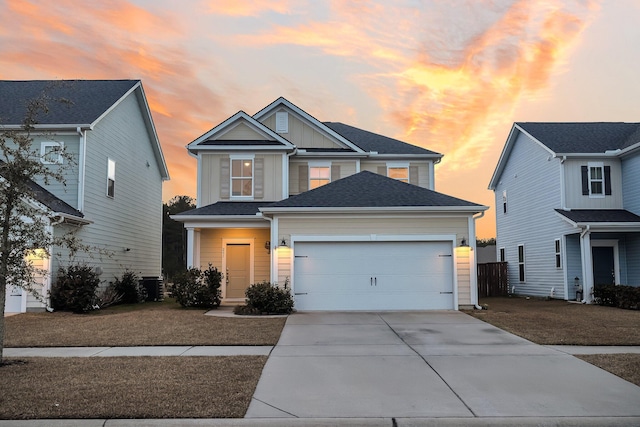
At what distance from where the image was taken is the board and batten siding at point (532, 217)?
21.9m

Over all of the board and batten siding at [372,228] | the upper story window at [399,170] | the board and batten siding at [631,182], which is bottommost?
the board and batten siding at [372,228]

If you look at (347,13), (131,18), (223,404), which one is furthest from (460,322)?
(131,18)

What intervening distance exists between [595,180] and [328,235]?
1245 cm

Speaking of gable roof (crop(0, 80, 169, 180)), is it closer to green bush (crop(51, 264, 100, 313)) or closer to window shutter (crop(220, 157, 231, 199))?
window shutter (crop(220, 157, 231, 199))

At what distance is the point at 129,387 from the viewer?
22.0 ft

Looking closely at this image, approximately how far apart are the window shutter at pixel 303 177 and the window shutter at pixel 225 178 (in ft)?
9.79

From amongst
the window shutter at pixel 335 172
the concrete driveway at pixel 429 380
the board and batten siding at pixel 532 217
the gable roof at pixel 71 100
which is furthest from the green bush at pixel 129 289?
the board and batten siding at pixel 532 217

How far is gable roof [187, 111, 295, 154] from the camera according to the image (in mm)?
19828

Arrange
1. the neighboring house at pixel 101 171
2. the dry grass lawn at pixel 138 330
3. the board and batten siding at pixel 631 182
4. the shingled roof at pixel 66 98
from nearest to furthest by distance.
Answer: the dry grass lawn at pixel 138 330 < the neighboring house at pixel 101 171 < the shingled roof at pixel 66 98 < the board and batten siding at pixel 631 182

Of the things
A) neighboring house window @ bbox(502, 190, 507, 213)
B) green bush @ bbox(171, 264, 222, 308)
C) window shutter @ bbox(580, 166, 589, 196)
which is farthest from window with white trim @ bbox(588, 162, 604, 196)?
green bush @ bbox(171, 264, 222, 308)

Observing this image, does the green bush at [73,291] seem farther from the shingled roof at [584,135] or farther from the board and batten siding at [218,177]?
the shingled roof at [584,135]

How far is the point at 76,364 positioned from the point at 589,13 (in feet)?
60.8

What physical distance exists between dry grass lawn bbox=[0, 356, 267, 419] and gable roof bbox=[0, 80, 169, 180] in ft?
37.5

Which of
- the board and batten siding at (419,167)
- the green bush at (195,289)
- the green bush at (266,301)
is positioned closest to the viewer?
the green bush at (266,301)
